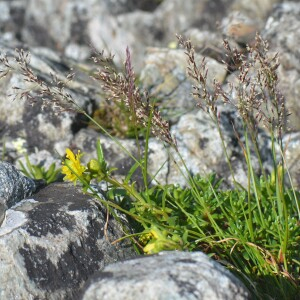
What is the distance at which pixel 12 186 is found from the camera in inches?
175

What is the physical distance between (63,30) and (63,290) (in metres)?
7.23

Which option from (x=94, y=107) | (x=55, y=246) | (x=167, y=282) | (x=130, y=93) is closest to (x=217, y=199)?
(x=130, y=93)

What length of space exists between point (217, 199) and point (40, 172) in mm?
1826

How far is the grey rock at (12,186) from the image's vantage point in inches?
173

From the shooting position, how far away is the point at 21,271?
154 inches

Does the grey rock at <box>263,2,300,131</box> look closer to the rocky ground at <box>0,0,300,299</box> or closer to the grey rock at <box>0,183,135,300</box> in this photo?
the rocky ground at <box>0,0,300,299</box>

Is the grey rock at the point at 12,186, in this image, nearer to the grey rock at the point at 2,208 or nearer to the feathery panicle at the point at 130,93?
the grey rock at the point at 2,208

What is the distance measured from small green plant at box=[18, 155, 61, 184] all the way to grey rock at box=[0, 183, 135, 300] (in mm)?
1037

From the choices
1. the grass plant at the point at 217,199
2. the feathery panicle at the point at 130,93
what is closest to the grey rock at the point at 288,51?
the grass plant at the point at 217,199

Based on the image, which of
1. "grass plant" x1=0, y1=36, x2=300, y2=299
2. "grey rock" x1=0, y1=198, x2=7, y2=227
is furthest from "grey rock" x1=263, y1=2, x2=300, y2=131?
"grey rock" x1=0, y1=198, x2=7, y2=227

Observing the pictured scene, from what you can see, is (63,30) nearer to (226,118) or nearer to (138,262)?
(226,118)

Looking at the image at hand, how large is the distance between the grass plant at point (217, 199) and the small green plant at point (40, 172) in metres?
0.97

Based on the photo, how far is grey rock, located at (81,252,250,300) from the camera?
323cm

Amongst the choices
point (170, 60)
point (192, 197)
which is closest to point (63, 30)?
point (170, 60)
